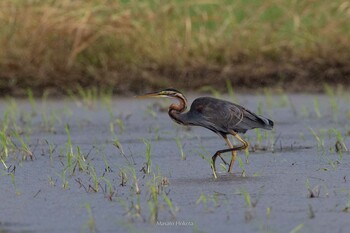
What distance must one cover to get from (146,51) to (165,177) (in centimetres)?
567

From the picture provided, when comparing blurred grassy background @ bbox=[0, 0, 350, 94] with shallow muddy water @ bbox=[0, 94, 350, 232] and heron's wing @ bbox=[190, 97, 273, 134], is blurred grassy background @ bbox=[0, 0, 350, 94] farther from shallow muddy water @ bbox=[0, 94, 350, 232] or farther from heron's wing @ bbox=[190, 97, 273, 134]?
heron's wing @ bbox=[190, 97, 273, 134]

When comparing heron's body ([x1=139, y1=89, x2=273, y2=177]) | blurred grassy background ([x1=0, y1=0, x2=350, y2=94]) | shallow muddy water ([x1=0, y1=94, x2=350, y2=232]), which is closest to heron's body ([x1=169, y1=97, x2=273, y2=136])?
heron's body ([x1=139, y1=89, x2=273, y2=177])

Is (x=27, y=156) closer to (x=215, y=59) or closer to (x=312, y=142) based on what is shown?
(x=312, y=142)

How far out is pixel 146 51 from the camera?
39.5 ft

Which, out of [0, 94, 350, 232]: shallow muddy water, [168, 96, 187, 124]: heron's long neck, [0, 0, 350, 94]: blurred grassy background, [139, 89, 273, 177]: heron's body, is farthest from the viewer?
[0, 0, 350, 94]: blurred grassy background

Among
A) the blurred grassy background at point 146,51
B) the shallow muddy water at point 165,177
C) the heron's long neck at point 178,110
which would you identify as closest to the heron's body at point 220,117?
the heron's long neck at point 178,110

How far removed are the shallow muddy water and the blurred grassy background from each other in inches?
51.6

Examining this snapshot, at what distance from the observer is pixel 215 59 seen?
12094 mm

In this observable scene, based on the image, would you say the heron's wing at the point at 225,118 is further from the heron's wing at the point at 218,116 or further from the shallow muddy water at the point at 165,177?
the shallow muddy water at the point at 165,177

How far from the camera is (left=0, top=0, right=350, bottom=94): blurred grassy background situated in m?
11.8

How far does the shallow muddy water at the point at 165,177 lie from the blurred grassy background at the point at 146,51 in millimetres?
1310

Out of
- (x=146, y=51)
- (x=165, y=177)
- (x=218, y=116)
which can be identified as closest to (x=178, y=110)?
(x=218, y=116)

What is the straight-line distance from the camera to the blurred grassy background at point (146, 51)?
11820mm

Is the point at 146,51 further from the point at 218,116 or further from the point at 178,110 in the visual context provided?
the point at 218,116
